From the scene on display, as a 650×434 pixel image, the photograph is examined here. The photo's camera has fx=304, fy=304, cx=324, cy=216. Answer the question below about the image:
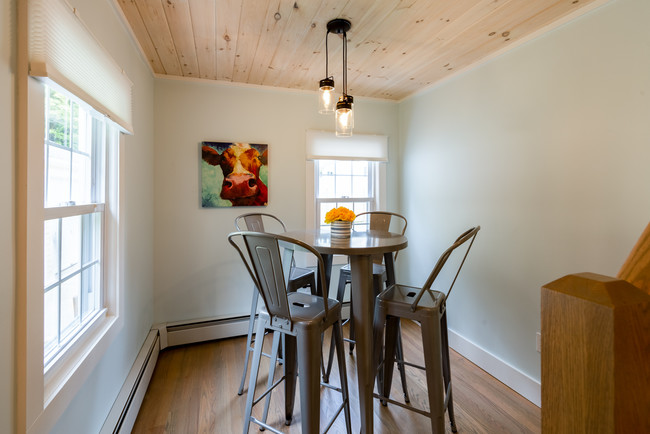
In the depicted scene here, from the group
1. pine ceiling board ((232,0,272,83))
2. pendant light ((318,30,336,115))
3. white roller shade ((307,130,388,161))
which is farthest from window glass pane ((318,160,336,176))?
pendant light ((318,30,336,115))

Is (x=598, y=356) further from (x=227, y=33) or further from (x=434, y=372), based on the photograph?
(x=227, y=33)

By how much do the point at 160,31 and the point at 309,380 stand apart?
2.27 meters

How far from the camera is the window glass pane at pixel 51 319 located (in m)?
1.12

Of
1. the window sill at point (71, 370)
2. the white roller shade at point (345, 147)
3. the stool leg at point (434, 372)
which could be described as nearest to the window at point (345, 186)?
the white roller shade at point (345, 147)

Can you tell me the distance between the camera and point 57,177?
47.1 inches

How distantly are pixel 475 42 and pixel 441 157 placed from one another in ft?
3.24

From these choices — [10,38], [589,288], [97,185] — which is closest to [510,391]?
[589,288]

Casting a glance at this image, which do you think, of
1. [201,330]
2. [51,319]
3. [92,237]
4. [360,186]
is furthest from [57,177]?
[360,186]

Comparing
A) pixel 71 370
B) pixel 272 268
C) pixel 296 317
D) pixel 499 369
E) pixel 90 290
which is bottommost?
pixel 499 369

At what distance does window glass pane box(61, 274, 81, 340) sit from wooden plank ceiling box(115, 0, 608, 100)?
59.4 inches

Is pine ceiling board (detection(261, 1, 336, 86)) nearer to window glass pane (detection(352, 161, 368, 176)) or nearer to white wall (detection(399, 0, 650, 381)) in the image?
window glass pane (detection(352, 161, 368, 176))

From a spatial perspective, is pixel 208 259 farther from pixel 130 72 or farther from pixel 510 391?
pixel 510 391

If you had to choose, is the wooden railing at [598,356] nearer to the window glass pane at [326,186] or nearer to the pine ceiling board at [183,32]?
the pine ceiling board at [183,32]

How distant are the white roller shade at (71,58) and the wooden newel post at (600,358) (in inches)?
53.1
